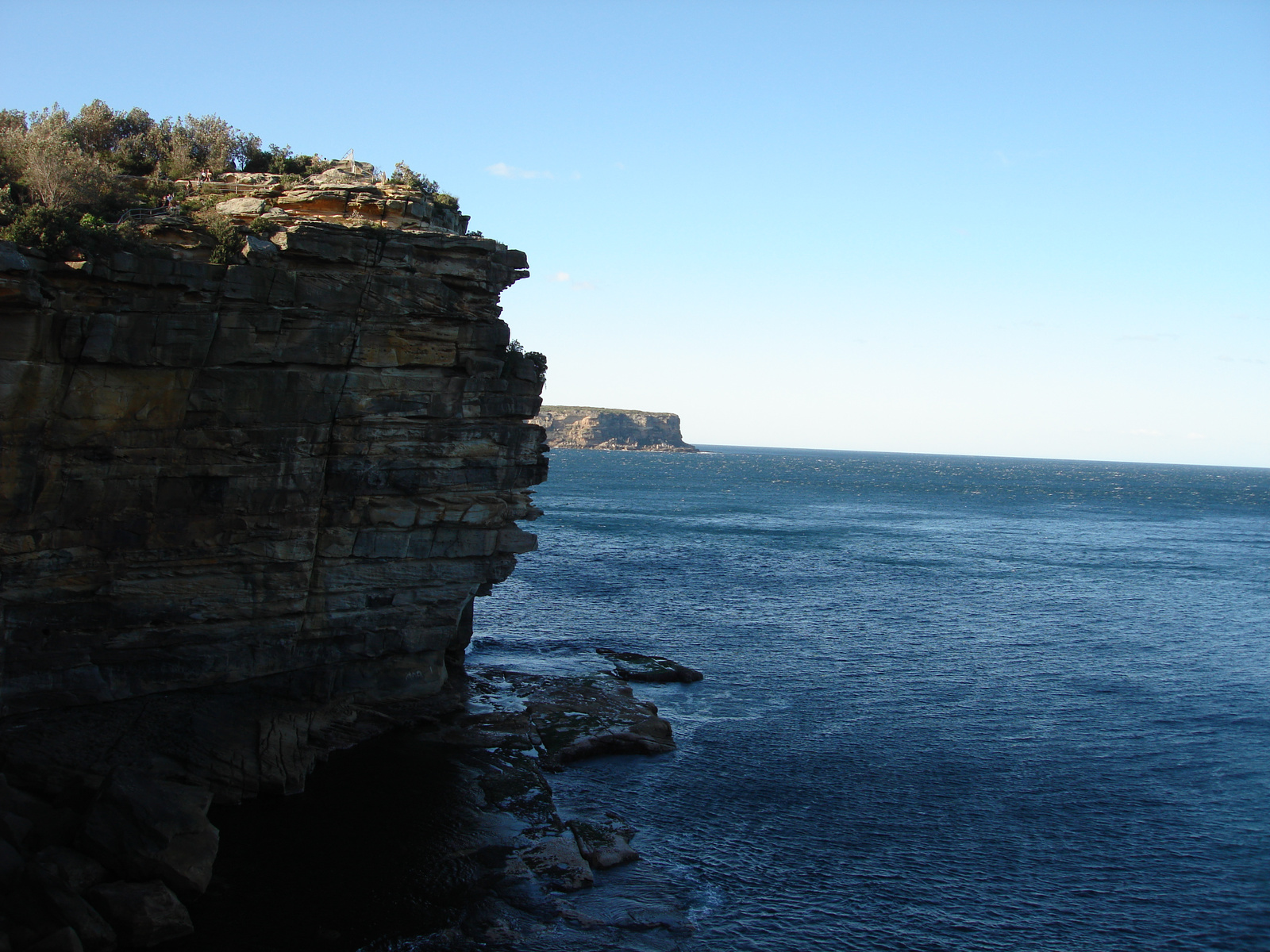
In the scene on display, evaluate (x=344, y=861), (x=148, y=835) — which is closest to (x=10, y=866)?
(x=148, y=835)

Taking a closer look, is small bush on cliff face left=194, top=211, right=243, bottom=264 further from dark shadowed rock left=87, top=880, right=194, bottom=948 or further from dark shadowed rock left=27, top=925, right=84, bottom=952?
dark shadowed rock left=27, top=925, right=84, bottom=952

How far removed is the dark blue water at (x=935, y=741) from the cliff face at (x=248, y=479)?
31.4ft

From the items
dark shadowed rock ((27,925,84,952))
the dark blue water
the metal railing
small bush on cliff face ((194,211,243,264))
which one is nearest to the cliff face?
small bush on cliff face ((194,211,243,264))

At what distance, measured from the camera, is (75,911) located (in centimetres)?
1994

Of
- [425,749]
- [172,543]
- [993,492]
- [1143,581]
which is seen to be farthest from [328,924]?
A: [993,492]

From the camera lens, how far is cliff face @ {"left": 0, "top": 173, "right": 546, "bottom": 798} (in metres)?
25.1

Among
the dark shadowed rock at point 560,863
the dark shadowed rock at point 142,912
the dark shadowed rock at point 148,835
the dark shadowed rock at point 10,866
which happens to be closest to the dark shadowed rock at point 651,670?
the dark shadowed rock at point 560,863

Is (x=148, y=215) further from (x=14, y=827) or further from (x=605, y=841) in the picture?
(x=605, y=841)

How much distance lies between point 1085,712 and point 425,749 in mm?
Result: 29255

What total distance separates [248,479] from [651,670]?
885 inches

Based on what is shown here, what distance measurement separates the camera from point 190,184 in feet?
102

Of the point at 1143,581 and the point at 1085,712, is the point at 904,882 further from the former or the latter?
the point at 1143,581

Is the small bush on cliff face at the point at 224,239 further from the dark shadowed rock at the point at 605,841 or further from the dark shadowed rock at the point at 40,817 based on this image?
the dark shadowed rock at the point at 605,841

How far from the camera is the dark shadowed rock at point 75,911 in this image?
64.2 feet
